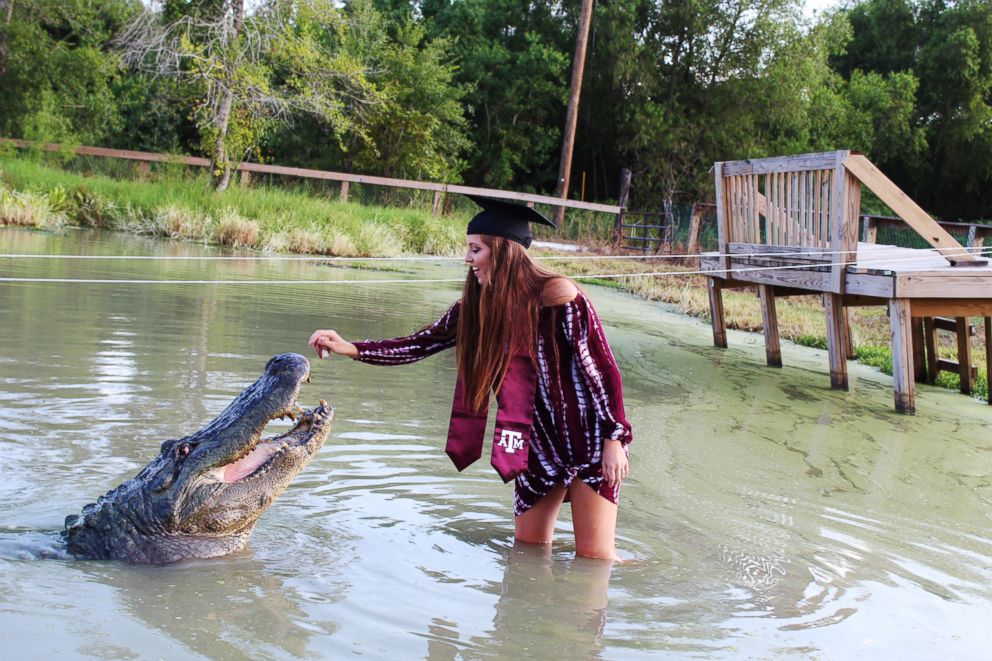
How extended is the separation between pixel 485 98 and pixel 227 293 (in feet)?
76.4

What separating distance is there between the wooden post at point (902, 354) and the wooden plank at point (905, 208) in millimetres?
653

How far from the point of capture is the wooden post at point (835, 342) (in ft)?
27.8

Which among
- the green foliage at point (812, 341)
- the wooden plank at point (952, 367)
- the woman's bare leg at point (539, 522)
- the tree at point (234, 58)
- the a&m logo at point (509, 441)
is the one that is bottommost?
the woman's bare leg at point (539, 522)

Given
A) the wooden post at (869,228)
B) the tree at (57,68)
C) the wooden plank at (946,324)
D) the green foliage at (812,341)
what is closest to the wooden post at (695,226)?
the wooden post at (869,228)

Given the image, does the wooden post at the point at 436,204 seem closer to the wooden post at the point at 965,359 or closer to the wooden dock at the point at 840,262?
the wooden dock at the point at 840,262

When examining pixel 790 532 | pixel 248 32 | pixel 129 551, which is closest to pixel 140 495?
pixel 129 551

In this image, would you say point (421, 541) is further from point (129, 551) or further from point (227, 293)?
point (227, 293)

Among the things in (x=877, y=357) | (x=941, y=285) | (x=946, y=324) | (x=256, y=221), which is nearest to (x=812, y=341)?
(x=877, y=357)

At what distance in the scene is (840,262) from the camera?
8.25m

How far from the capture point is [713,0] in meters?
29.4

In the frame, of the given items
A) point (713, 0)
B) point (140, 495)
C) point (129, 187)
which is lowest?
point (140, 495)

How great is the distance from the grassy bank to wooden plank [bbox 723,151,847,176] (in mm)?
4401

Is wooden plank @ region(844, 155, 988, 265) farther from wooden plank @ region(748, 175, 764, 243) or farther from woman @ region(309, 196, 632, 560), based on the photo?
woman @ region(309, 196, 632, 560)

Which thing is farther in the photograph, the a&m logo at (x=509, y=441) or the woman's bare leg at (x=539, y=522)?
the woman's bare leg at (x=539, y=522)
